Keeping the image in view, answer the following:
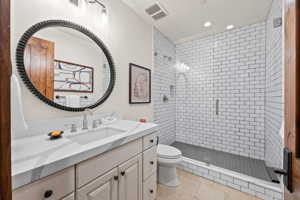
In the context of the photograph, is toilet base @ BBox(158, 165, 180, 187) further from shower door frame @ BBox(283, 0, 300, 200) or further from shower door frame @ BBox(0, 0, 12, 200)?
shower door frame @ BBox(0, 0, 12, 200)

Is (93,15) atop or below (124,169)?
atop

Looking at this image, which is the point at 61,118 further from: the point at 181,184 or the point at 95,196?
the point at 181,184

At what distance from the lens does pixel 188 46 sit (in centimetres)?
282

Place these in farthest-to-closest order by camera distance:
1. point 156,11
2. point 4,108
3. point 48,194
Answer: point 156,11
point 48,194
point 4,108

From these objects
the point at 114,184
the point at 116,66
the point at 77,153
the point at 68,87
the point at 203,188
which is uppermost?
the point at 116,66

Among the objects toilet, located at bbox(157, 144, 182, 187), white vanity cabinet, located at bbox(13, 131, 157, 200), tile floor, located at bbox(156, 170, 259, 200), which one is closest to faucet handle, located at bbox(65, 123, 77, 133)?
white vanity cabinet, located at bbox(13, 131, 157, 200)

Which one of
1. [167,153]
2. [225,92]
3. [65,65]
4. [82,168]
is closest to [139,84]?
[65,65]

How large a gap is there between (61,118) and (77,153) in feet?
2.03

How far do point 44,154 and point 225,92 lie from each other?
2772 millimetres

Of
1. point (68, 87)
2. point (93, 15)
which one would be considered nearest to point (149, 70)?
point (93, 15)

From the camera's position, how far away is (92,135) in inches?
44.9

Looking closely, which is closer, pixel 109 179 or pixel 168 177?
pixel 109 179

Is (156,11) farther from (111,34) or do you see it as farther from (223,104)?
(223,104)

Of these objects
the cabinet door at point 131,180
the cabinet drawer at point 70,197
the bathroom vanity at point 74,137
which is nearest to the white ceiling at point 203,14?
the bathroom vanity at point 74,137
